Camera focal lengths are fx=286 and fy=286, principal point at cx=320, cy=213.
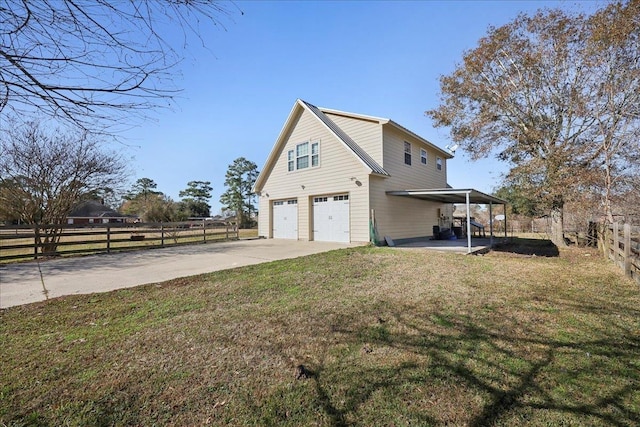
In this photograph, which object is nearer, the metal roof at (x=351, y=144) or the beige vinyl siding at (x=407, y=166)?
the metal roof at (x=351, y=144)

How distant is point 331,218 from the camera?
13289 mm

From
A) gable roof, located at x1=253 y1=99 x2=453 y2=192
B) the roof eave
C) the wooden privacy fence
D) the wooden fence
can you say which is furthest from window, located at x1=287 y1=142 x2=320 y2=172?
the wooden privacy fence

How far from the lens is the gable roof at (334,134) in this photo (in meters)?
12.2

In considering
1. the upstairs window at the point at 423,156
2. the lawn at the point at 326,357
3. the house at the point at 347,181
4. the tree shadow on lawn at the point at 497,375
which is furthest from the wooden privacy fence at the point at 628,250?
the upstairs window at the point at 423,156

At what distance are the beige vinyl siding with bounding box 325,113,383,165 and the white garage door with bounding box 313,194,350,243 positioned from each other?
7.95 ft

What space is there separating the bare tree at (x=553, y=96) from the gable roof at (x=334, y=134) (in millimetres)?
3485

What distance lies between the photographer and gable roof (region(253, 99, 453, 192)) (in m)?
12.2

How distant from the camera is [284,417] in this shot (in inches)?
77.4

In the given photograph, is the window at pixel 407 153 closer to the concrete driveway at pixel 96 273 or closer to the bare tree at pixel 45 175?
the concrete driveway at pixel 96 273

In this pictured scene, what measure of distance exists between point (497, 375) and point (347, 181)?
10374 millimetres

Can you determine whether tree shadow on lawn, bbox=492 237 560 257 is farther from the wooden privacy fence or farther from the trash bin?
the wooden privacy fence

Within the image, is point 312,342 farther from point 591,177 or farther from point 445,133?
point 445,133

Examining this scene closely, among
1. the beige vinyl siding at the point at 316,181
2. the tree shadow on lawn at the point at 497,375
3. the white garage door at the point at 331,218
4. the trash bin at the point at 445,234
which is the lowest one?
the tree shadow on lawn at the point at 497,375

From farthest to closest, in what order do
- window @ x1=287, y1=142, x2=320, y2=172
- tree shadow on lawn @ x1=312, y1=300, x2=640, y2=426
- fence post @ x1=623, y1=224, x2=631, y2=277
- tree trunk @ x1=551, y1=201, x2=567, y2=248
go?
window @ x1=287, y1=142, x2=320, y2=172 < tree trunk @ x1=551, y1=201, x2=567, y2=248 < fence post @ x1=623, y1=224, x2=631, y2=277 < tree shadow on lawn @ x1=312, y1=300, x2=640, y2=426
